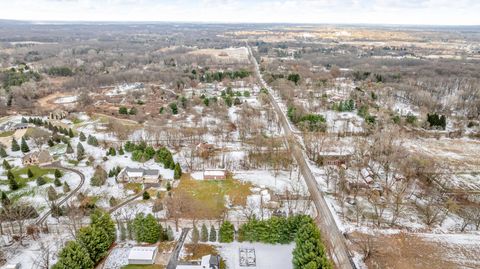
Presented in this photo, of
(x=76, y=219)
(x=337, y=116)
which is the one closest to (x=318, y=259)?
(x=76, y=219)

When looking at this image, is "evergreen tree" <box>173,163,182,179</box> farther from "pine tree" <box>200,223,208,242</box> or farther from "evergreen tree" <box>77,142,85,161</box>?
"evergreen tree" <box>77,142,85,161</box>

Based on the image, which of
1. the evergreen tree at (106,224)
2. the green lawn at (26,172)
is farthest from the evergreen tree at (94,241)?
the green lawn at (26,172)

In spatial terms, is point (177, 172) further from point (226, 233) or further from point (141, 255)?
point (141, 255)

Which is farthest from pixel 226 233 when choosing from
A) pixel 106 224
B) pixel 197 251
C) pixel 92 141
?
pixel 92 141

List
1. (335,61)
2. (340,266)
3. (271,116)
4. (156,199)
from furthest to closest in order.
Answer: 1. (335,61)
2. (271,116)
3. (156,199)
4. (340,266)

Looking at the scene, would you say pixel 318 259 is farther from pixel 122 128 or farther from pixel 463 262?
pixel 122 128

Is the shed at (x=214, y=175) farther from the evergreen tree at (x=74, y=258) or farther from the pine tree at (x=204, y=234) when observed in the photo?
the evergreen tree at (x=74, y=258)
